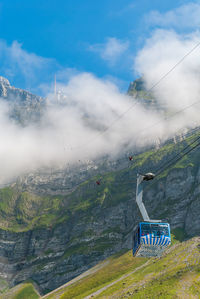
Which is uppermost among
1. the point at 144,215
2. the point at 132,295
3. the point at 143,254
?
the point at 144,215

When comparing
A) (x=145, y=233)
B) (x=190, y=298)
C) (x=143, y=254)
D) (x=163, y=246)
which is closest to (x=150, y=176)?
(x=145, y=233)

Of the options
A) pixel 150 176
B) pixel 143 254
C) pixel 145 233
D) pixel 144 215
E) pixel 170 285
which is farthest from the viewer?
pixel 170 285

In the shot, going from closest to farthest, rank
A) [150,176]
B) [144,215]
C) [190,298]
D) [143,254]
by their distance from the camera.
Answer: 1. [150,176]
2. [144,215]
3. [143,254]
4. [190,298]

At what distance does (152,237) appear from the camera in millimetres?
76000

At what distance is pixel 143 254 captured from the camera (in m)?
82.5

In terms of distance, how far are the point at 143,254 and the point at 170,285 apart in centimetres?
12230

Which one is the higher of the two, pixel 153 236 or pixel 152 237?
pixel 153 236

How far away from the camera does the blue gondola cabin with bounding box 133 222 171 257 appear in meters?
75.5

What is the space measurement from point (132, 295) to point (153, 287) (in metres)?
14.5

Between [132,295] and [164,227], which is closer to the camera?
[164,227]

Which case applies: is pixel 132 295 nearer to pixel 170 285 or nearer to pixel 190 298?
pixel 170 285

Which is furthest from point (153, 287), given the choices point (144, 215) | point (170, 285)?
point (144, 215)

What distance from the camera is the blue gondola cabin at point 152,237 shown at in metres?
75.5

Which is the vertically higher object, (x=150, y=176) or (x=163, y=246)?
(x=150, y=176)
